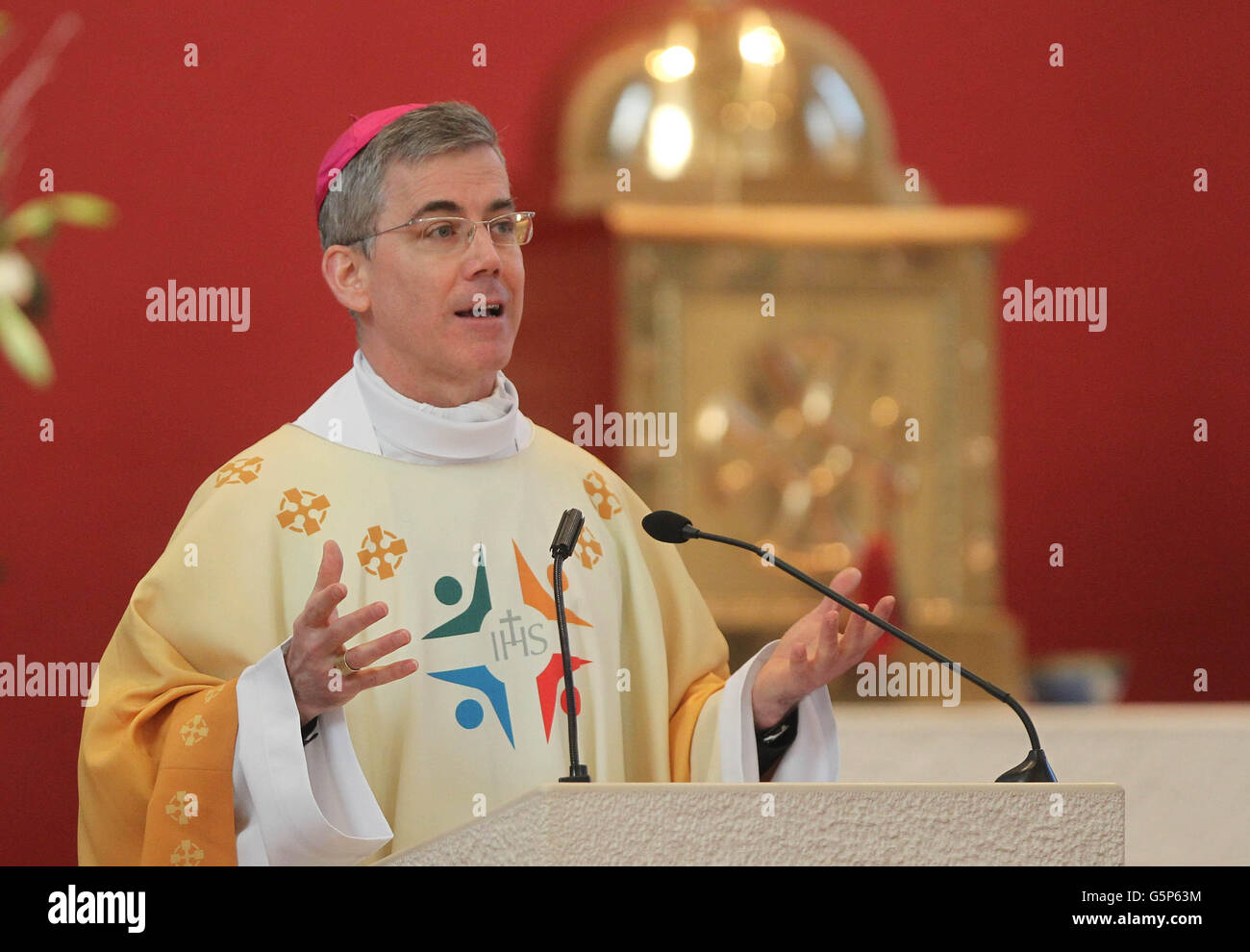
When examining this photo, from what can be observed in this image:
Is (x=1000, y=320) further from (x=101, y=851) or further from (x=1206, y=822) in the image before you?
(x=101, y=851)

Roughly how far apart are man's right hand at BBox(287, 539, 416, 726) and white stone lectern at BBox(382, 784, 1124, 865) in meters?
0.38

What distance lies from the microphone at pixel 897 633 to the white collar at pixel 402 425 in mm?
551

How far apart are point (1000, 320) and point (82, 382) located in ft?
10.2

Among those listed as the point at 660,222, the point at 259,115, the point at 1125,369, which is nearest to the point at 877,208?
the point at 660,222

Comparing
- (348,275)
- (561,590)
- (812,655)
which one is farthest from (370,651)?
(348,275)

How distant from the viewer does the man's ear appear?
2.89m

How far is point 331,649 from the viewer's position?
224 cm

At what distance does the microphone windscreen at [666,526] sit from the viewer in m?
2.38

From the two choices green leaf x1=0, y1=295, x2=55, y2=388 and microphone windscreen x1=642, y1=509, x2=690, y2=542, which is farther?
microphone windscreen x1=642, y1=509, x2=690, y2=542

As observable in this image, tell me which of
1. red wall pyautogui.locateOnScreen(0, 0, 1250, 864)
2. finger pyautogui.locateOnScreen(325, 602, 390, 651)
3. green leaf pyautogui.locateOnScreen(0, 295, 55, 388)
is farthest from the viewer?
red wall pyautogui.locateOnScreen(0, 0, 1250, 864)

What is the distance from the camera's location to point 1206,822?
4.55m

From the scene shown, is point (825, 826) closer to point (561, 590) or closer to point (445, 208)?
point (561, 590)

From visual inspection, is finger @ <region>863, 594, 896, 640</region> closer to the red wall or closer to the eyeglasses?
the eyeglasses

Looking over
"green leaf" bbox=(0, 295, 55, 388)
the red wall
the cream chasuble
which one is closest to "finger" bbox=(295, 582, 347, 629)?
the cream chasuble
